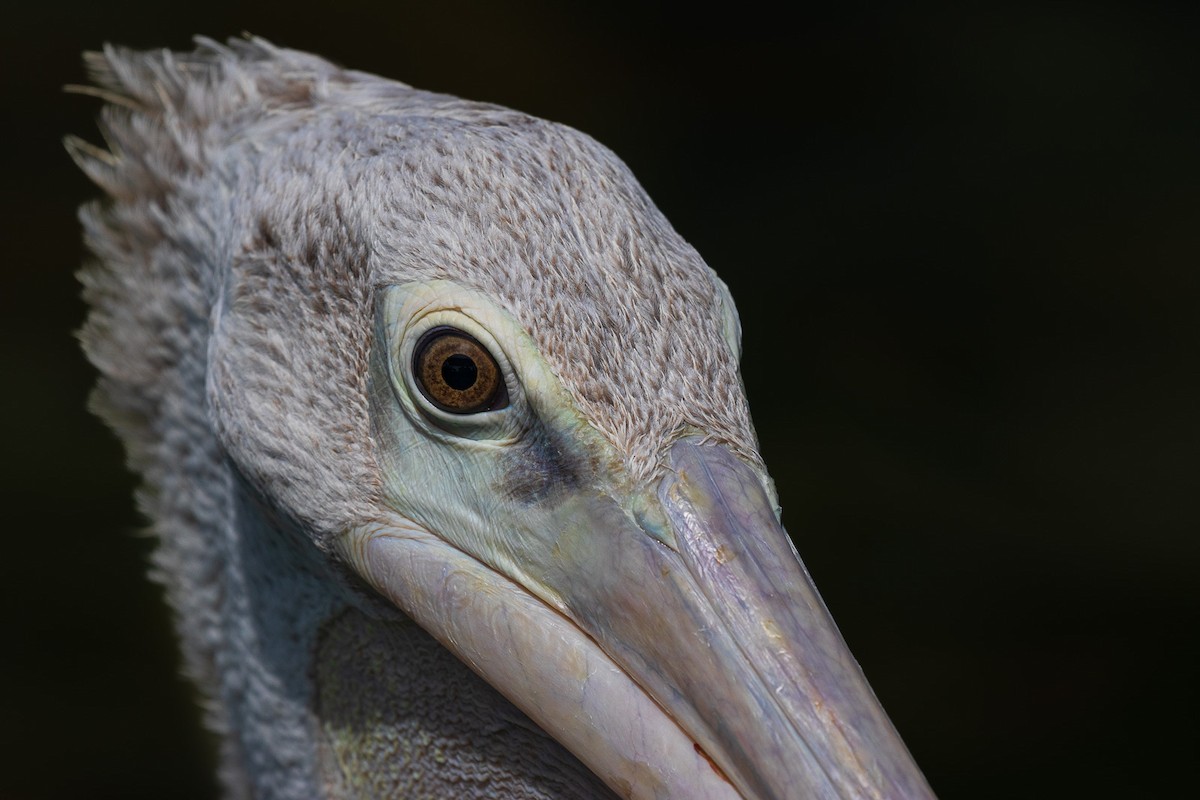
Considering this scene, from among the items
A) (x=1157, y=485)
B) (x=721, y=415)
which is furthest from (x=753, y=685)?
A: (x=1157, y=485)

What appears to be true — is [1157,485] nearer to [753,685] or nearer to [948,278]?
[948,278]

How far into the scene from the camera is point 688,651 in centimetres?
171

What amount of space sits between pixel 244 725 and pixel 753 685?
132cm

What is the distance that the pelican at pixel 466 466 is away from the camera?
5.66 feet

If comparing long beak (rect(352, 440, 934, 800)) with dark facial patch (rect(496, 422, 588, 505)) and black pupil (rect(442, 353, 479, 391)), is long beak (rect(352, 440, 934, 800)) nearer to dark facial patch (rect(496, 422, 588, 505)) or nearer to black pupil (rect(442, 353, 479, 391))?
dark facial patch (rect(496, 422, 588, 505))

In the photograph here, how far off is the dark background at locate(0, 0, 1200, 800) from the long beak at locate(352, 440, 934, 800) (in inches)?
157

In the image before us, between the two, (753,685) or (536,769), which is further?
(536,769)

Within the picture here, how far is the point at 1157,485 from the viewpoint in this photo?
19.4 feet

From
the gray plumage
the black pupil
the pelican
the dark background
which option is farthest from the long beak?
the dark background

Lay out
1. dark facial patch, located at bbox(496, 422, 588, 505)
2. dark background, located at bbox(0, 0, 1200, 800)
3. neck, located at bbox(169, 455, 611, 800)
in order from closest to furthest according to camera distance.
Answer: dark facial patch, located at bbox(496, 422, 588, 505) < neck, located at bbox(169, 455, 611, 800) < dark background, located at bbox(0, 0, 1200, 800)

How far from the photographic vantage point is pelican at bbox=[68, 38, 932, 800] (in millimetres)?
1727

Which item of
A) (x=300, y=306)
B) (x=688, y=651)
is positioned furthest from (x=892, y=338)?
(x=688, y=651)

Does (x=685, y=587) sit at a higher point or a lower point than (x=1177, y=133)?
lower

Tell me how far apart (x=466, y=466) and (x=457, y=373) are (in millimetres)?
146
